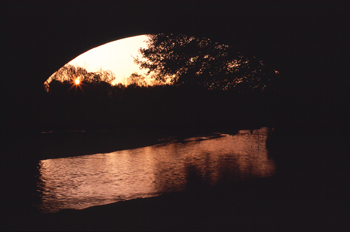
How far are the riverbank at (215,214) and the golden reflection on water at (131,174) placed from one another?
4.42ft

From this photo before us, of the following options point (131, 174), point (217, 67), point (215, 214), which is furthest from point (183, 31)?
point (215, 214)

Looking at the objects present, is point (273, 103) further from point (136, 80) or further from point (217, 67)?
point (136, 80)

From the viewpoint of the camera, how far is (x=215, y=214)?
421cm

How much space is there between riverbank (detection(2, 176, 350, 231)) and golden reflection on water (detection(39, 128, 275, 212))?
1.35 meters

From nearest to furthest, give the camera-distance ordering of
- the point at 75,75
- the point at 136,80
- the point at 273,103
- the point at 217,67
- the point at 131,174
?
the point at 131,174
the point at 273,103
the point at 217,67
the point at 75,75
the point at 136,80

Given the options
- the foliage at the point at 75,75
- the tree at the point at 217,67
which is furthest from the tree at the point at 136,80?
the tree at the point at 217,67

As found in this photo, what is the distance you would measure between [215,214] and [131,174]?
469 centimetres

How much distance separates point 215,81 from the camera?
37.6 feet

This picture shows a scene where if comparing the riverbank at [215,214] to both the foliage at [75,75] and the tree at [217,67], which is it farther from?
the foliage at [75,75]

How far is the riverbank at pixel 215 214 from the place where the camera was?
3.80 metres

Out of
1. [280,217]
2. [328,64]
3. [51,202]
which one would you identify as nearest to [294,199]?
[280,217]

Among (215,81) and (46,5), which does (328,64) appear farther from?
(46,5)

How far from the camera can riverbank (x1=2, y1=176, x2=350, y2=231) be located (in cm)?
380

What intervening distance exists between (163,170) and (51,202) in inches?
150
